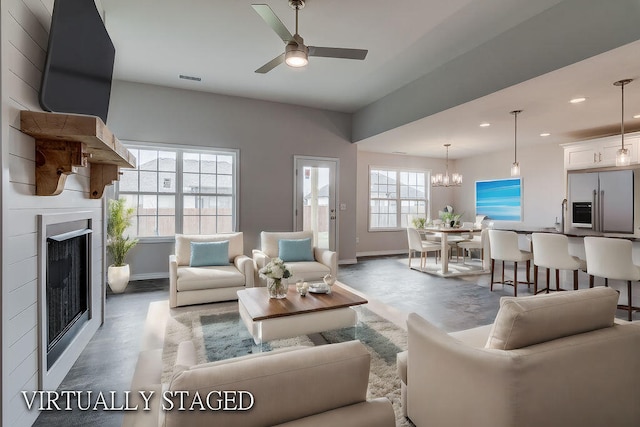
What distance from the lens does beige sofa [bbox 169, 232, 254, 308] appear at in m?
3.62

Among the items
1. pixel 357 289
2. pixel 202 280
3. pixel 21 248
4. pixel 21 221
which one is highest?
pixel 21 221

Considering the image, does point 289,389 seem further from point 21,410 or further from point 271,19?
point 271,19

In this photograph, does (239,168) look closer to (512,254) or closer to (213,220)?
(213,220)

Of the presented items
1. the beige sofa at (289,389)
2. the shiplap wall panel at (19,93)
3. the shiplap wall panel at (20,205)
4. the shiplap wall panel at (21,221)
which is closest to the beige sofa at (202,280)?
the shiplap wall panel at (20,205)

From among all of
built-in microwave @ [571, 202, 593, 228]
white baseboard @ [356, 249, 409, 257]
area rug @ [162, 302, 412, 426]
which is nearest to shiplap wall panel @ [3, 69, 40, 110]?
area rug @ [162, 302, 412, 426]

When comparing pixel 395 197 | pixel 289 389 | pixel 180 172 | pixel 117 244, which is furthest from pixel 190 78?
pixel 395 197

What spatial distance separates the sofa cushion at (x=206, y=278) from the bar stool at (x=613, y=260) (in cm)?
409

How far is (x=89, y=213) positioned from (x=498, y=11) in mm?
4382

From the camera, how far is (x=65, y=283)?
2477mm

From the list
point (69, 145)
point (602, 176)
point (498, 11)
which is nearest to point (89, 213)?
point (69, 145)

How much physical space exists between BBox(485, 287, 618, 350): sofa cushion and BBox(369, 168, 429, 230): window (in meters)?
6.46

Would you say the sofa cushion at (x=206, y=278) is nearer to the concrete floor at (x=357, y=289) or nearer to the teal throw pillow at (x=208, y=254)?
the teal throw pillow at (x=208, y=254)

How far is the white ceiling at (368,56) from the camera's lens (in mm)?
3055

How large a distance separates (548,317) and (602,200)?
5.21 meters
